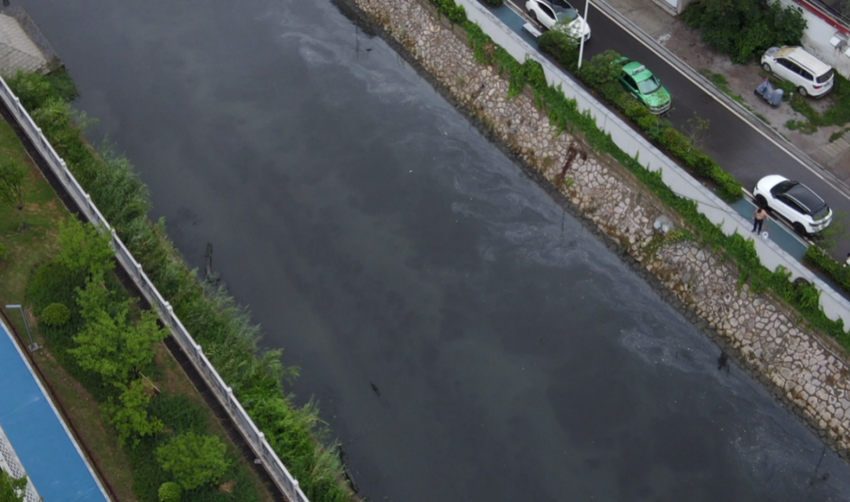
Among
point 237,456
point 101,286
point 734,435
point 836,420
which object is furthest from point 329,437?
point 836,420

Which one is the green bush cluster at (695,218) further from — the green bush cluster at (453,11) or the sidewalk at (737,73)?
the sidewalk at (737,73)

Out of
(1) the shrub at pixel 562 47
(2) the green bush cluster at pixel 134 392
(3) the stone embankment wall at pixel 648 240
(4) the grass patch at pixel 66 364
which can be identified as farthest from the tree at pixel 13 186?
(1) the shrub at pixel 562 47

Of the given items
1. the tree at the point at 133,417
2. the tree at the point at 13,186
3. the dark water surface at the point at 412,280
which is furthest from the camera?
the tree at the point at 13,186

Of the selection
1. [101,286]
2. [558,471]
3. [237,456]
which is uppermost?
[101,286]

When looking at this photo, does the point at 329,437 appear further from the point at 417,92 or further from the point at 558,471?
the point at 417,92

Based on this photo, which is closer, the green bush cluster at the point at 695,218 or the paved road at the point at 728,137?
the green bush cluster at the point at 695,218

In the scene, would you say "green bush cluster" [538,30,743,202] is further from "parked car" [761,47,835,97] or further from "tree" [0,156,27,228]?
"tree" [0,156,27,228]
